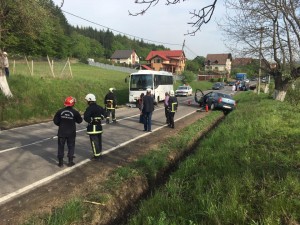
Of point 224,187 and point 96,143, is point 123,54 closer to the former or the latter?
point 96,143

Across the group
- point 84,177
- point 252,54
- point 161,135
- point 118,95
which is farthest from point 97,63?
point 84,177

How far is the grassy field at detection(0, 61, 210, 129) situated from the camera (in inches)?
634

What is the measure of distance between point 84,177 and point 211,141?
4.49 meters

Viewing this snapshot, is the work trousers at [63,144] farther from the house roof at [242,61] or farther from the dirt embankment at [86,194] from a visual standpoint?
the house roof at [242,61]

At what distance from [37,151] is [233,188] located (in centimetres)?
621

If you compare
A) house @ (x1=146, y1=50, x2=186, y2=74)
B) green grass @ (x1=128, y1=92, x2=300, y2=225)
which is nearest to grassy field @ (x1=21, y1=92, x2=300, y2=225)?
green grass @ (x1=128, y1=92, x2=300, y2=225)

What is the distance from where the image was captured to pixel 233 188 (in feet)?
18.7

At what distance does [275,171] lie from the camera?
22.3ft

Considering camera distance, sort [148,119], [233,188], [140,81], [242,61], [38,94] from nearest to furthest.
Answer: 1. [233,188]
2. [148,119]
3. [38,94]
4. [140,81]
5. [242,61]

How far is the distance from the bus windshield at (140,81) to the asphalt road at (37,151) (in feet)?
35.5

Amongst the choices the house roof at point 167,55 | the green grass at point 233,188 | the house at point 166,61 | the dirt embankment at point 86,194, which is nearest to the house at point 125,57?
the house roof at point 167,55

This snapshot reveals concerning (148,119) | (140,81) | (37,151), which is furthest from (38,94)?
(37,151)

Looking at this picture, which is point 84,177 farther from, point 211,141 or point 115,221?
point 211,141

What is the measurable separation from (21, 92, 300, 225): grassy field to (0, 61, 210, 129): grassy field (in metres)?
9.24
